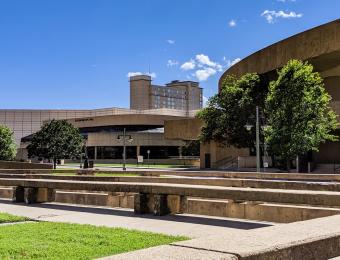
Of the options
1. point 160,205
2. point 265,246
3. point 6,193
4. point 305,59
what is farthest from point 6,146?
point 265,246

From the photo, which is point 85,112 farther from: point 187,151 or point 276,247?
point 276,247

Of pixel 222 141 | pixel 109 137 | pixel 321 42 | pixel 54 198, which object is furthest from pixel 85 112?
pixel 54 198

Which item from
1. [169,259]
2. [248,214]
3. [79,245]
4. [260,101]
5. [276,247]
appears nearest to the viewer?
[169,259]

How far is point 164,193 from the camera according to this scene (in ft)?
40.6

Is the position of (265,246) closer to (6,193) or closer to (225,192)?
(225,192)

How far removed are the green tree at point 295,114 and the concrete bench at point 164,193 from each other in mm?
23083

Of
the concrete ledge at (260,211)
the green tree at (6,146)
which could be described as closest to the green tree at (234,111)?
the concrete ledge at (260,211)

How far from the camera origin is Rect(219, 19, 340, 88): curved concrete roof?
4631cm

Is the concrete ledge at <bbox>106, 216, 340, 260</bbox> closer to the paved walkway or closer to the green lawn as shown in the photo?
the green lawn

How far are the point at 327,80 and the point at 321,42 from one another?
26.8 ft

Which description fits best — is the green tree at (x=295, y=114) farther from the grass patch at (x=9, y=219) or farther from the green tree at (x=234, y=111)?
the grass patch at (x=9, y=219)

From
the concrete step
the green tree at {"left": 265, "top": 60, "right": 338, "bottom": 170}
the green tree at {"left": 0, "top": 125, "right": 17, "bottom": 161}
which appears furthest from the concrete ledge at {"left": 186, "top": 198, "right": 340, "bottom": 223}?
the green tree at {"left": 0, "top": 125, "right": 17, "bottom": 161}

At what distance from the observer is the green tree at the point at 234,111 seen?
167 ft

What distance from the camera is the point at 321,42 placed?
47281mm
